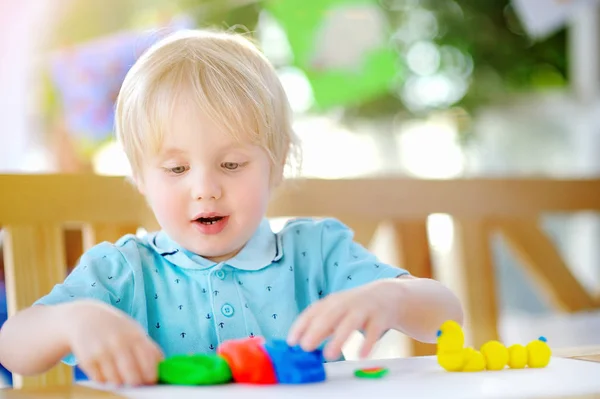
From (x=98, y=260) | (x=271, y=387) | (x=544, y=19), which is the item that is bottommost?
(x=271, y=387)

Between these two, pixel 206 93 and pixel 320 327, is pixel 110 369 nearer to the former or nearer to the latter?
pixel 320 327

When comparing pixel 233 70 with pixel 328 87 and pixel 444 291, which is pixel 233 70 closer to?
pixel 444 291

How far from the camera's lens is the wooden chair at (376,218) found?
1296 mm

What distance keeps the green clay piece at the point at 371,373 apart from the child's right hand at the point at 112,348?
0.18m

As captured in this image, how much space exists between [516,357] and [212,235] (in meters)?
0.37

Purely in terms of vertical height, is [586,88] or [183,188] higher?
[586,88]

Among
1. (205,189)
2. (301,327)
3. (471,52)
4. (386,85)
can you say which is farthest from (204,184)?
(471,52)

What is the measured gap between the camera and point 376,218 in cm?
167

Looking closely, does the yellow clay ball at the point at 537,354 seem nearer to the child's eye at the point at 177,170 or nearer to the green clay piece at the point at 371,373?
the green clay piece at the point at 371,373

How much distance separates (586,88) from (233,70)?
2.33 meters

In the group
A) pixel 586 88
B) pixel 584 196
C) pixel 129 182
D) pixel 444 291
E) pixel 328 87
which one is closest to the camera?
pixel 444 291

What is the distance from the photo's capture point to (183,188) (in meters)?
0.94

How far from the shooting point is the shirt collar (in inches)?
39.5

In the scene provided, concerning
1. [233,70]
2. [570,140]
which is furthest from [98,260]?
[570,140]
